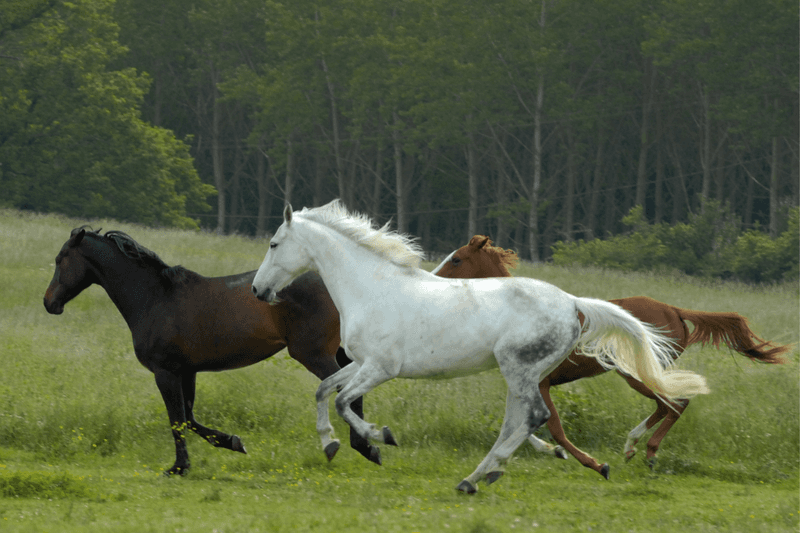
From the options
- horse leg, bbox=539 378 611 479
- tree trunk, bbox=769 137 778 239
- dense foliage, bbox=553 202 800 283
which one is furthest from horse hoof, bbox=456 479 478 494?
tree trunk, bbox=769 137 778 239

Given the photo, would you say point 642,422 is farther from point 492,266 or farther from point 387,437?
point 387,437

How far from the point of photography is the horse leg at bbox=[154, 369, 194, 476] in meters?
7.42

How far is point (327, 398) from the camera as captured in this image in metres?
6.70

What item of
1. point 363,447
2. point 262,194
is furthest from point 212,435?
point 262,194

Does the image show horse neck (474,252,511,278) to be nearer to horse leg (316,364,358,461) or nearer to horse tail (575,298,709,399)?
horse tail (575,298,709,399)

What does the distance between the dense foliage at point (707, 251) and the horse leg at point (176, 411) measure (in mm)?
25249

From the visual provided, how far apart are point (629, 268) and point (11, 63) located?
27.5 meters

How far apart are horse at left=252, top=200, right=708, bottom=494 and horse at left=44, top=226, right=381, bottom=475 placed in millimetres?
864

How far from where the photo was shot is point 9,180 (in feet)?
130

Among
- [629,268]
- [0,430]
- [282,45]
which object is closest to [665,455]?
[0,430]

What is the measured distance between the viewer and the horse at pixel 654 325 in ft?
26.1

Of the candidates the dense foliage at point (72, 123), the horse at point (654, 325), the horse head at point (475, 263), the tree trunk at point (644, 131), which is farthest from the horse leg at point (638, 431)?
the dense foliage at point (72, 123)

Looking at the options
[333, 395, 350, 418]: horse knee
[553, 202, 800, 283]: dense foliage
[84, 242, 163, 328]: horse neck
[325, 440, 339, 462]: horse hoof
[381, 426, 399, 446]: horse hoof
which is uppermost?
[84, 242, 163, 328]: horse neck

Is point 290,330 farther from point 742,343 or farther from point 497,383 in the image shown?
point 742,343
